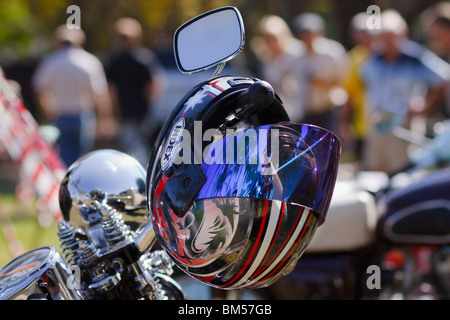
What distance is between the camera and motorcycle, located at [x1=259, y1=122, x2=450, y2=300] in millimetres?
2820

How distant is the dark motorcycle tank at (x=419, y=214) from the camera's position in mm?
Answer: 3102

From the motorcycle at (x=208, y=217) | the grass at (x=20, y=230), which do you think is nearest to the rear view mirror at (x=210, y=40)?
the motorcycle at (x=208, y=217)

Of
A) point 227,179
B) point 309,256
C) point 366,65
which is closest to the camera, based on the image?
point 227,179

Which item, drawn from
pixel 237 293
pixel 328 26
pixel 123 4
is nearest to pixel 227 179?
pixel 237 293

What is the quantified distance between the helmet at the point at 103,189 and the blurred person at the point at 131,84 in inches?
276

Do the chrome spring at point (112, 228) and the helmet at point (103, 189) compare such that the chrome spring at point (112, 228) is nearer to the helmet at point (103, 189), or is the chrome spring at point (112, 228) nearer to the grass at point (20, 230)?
the helmet at point (103, 189)

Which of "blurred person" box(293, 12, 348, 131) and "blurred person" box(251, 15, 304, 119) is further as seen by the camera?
"blurred person" box(251, 15, 304, 119)

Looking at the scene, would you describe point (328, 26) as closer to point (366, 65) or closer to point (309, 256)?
point (366, 65)

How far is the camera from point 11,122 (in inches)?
197

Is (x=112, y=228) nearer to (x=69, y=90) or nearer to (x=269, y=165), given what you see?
(x=269, y=165)

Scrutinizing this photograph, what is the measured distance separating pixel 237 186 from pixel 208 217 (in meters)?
0.08

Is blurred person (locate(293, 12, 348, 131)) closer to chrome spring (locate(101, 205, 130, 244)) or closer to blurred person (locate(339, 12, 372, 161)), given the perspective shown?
blurred person (locate(339, 12, 372, 161))

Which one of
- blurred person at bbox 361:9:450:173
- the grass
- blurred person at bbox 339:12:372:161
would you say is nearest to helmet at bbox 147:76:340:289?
the grass
